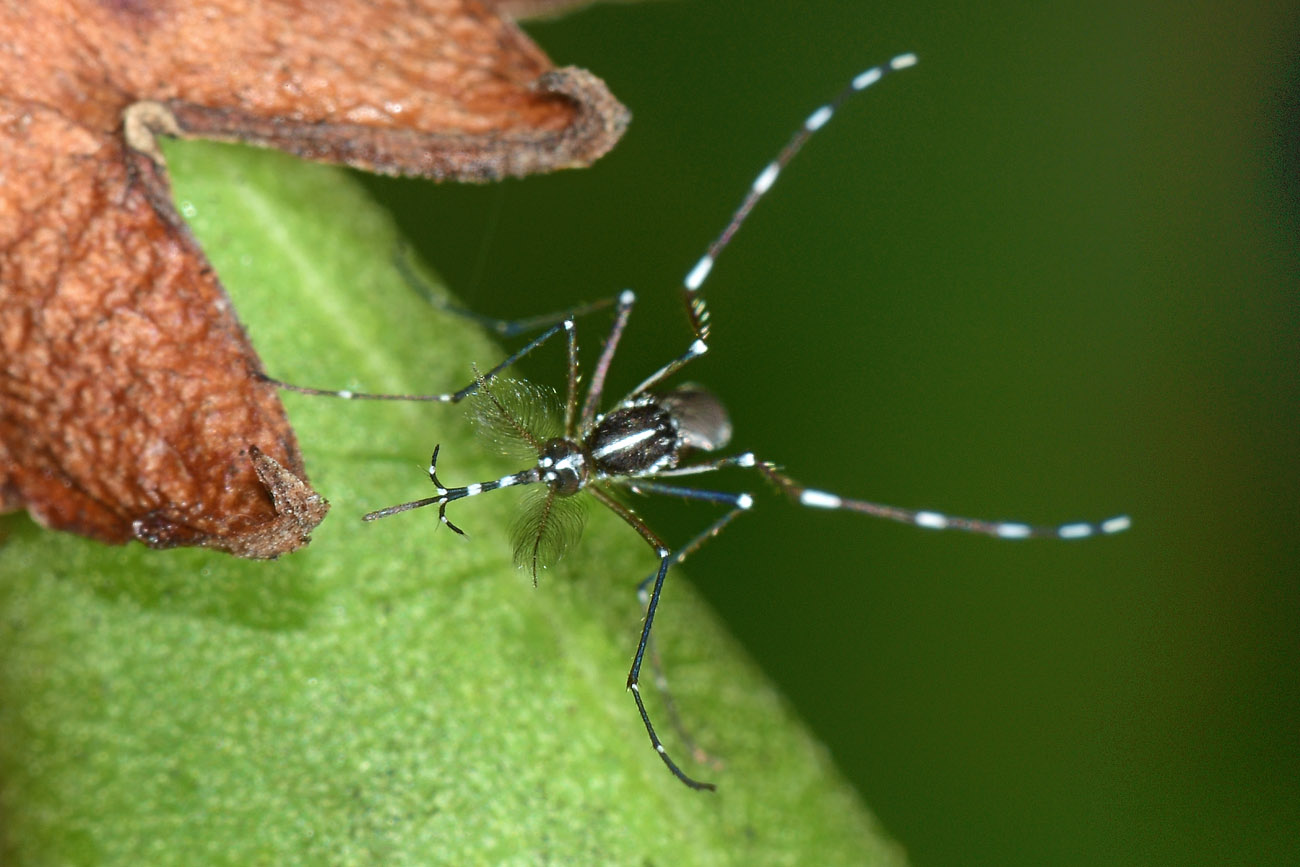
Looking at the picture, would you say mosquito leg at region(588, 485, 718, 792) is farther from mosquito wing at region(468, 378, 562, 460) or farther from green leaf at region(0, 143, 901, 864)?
mosquito wing at region(468, 378, 562, 460)

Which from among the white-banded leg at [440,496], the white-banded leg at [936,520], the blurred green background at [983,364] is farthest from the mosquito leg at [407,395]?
the white-banded leg at [936,520]

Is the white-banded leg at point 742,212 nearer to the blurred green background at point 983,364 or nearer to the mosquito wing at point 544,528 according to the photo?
the blurred green background at point 983,364

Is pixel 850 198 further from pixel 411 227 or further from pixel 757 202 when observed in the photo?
pixel 411 227

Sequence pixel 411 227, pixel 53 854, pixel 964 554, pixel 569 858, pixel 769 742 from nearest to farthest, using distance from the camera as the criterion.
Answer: pixel 53 854
pixel 569 858
pixel 769 742
pixel 411 227
pixel 964 554

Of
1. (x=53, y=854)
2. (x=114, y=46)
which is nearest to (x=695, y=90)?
(x=114, y=46)

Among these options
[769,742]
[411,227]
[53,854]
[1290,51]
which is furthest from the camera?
[1290,51]

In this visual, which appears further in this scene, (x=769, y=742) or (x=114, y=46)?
(x=769, y=742)

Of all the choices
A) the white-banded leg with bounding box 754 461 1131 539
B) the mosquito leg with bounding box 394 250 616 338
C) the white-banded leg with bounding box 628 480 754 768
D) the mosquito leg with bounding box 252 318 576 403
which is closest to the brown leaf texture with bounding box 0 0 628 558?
the mosquito leg with bounding box 252 318 576 403

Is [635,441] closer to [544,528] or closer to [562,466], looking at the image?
[562,466]
